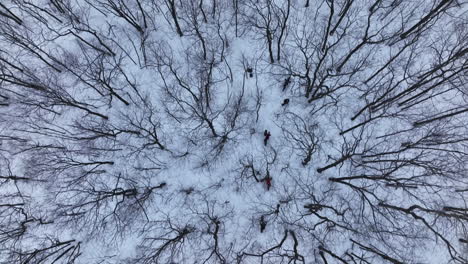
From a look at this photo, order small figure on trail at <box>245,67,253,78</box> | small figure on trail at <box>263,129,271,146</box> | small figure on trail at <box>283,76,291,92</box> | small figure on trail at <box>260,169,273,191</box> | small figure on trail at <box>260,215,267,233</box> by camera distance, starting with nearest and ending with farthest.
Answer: small figure on trail at <box>260,215,267,233</box> → small figure on trail at <box>260,169,273,191</box> → small figure on trail at <box>263,129,271,146</box> → small figure on trail at <box>283,76,291,92</box> → small figure on trail at <box>245,67,253,78</box>

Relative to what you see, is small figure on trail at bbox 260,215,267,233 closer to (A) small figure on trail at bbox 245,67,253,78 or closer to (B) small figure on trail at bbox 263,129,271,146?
(B) small figure on trail at bbox 263,129,271,146

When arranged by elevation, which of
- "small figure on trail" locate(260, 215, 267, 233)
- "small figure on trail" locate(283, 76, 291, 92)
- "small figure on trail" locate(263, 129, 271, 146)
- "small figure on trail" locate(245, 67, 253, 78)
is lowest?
"small figure on trail" locate(260, 215, 267, 233)

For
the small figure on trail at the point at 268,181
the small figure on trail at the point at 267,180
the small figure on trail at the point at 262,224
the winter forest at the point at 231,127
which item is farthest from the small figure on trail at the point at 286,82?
the small figure on trail at the point at 262,224

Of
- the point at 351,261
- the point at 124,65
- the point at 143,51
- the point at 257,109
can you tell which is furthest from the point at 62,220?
the point at 351,261

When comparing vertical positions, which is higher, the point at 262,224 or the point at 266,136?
the point at 266,136

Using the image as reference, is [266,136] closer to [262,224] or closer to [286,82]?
[286,82]

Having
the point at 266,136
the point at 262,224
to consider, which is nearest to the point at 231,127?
the point at 266,136

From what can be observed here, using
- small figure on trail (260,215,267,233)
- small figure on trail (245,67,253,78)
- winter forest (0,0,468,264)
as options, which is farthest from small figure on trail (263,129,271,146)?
small figure on trail (260,215,267,233)

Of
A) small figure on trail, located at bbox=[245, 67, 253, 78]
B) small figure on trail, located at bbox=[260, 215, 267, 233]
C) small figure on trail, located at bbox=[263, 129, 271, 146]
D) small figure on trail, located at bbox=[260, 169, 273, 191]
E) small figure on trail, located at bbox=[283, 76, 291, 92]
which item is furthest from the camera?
small figure on trail, located at bbox=[245, 67, 253, 78]

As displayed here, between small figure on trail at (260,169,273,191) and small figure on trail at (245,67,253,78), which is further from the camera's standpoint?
small figure on trail at (245,67,253,78)
